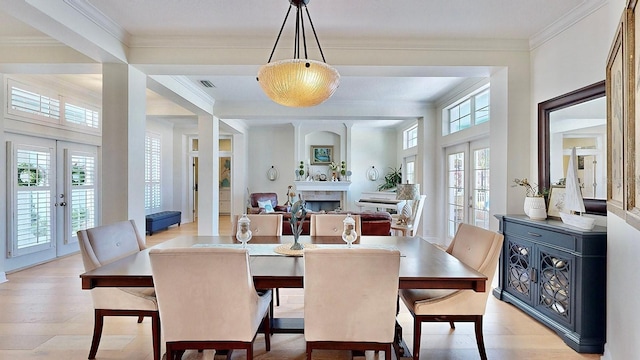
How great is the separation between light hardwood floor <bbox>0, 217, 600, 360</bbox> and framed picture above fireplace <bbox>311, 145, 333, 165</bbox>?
5.67 meters

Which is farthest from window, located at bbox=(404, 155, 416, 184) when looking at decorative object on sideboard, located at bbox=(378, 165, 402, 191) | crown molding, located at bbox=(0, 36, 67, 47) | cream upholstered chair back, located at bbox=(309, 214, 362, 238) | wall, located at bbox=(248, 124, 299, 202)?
crown molding, located at bbox=(0, 36, 67, 47)

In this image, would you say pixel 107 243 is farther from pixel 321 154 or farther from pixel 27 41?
pixel 321 154

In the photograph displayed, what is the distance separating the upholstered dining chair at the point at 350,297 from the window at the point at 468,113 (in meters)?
3.62

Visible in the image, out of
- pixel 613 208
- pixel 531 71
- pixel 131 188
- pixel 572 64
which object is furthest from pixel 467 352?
pixel 131 188

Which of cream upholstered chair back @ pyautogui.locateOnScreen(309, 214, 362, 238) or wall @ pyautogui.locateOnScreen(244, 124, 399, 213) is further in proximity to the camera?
wall @ pyautogui.locateOnScreen(244, 124, 399, 213)

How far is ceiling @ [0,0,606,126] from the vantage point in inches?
102

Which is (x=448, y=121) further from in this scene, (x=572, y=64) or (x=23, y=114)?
(x=23, y=114)

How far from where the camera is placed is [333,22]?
289 centimetres

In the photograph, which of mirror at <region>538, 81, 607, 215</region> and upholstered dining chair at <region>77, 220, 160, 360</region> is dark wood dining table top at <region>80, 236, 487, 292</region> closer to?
upholstered dining chair at <region>77, 220, 160, 360</region>

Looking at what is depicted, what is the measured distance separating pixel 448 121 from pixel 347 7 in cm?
359

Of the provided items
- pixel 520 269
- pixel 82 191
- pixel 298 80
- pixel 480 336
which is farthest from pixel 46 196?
pixel 520 269

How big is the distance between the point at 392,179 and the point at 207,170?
16.1ft

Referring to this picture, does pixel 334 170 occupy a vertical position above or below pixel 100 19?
below

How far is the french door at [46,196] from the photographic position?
4012 mm
